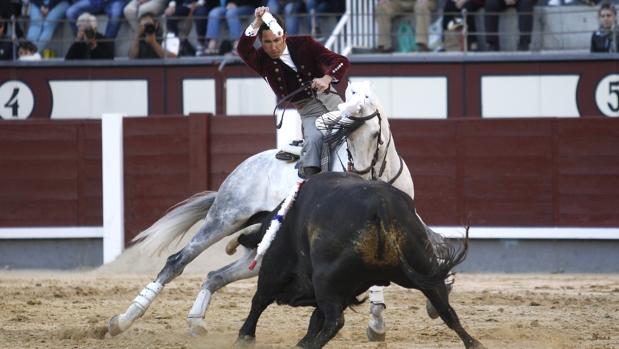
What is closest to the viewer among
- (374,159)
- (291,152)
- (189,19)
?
(374,159)

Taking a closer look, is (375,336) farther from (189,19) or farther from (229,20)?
(189,19)

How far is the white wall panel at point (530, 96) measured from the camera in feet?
41.8

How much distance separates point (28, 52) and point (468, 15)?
497 centimetres

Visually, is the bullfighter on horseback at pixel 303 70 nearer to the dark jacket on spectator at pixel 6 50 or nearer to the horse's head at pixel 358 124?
the horse's head at pixel 358 124

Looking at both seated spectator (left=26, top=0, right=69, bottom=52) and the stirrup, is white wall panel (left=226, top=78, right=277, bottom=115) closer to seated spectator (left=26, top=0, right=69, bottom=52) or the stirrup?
seated spectator (left=26, top=0, right=69, bottom=52)

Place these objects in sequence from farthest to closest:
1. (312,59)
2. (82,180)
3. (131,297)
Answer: (82,180) < (131,297) < (312,59)

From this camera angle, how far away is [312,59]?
7027mm

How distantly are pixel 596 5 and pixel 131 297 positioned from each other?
6.00m

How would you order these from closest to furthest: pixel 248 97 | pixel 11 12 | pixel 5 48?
pixel 248 97
pixel 5 48
pixel 11 12

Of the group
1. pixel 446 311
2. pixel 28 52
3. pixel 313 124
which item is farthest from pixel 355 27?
pixel 446 311

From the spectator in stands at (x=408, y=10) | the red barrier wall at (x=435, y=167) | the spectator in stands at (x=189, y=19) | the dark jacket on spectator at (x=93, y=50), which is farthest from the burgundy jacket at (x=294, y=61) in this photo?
the dark jacket on spectator at (x=93, y=50)

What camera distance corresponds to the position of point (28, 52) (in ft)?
45.6

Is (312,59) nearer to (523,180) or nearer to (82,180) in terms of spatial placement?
(523,180)

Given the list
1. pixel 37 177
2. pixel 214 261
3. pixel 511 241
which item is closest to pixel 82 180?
pixel 37 177
